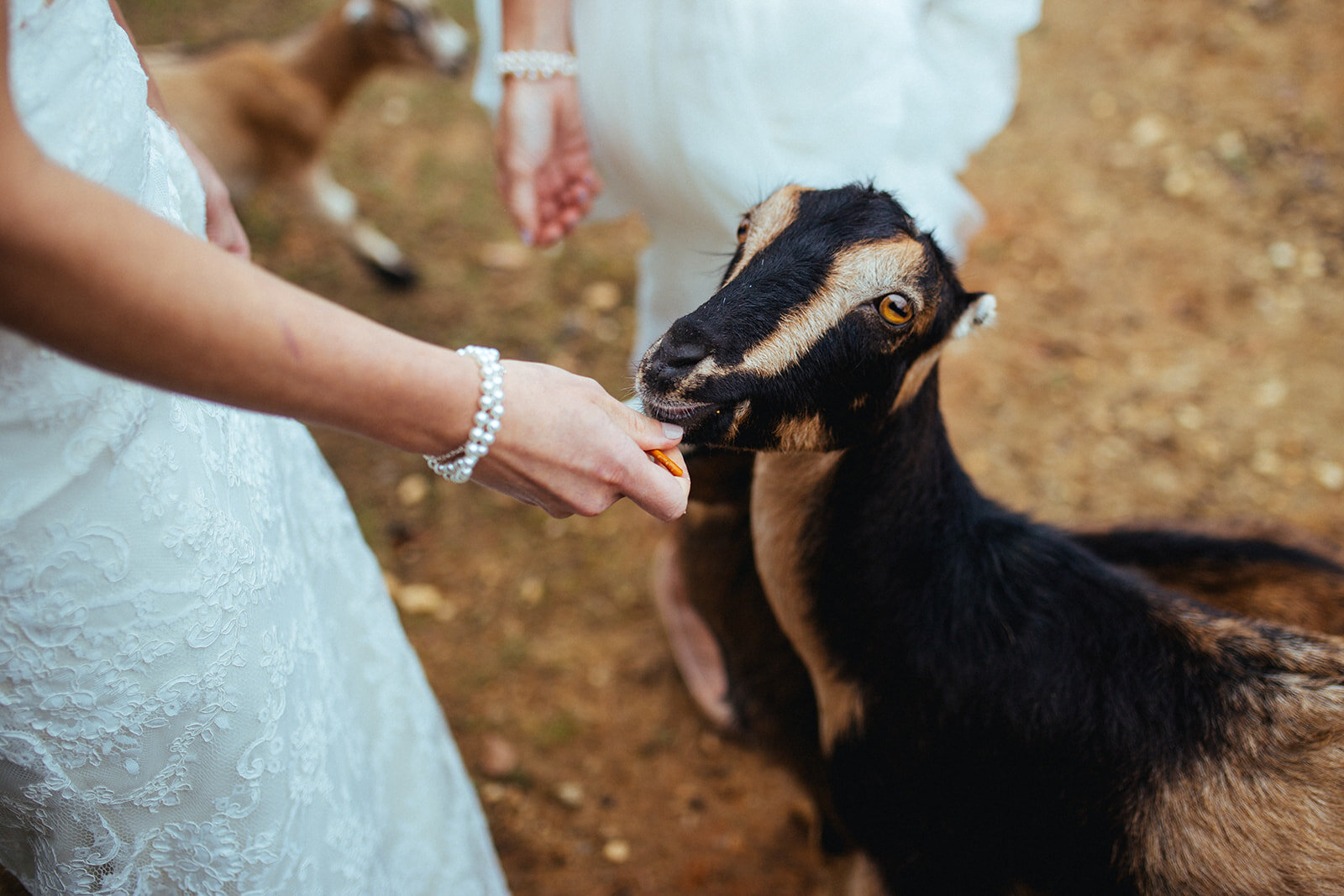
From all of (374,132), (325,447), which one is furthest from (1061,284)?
(374,132)

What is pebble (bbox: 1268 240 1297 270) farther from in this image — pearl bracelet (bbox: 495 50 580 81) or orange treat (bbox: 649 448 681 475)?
orange treat (bbox: 649 448 681 475)

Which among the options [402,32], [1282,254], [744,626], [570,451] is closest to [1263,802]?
[744,626]

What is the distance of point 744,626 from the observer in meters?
2.72

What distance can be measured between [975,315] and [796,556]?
28.6 inches

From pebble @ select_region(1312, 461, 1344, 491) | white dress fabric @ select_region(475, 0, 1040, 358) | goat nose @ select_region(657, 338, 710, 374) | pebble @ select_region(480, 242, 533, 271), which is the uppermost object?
A: white dress fabric @ select_region(475, 0, 1040, 358)

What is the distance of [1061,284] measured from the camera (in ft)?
15.6

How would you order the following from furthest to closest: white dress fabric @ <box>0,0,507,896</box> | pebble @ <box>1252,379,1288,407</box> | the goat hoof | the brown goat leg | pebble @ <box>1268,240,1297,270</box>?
the goat hoof < pebble @ <box>1268,240,1297,270</box> < pebble @ <box>1252,379,1288,407</box> < the brown goat leg < white dress fabric @ <box>0,0,507,896</box>

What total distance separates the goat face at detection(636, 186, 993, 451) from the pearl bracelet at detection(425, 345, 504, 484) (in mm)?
365

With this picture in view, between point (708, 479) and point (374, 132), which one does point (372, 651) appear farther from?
point (374, 132)

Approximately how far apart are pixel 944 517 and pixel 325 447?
132 inches

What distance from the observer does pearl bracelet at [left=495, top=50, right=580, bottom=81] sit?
91.6 inches

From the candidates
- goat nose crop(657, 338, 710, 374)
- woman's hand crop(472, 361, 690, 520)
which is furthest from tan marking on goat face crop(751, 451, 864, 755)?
woman's hand crop(472, 361, 690, 520)

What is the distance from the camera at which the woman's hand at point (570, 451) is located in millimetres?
1306

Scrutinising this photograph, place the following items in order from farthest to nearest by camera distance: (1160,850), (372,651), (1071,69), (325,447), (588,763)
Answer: (1071,69)
(325,447)
(588,763)
(372,651)
(1160,850)
